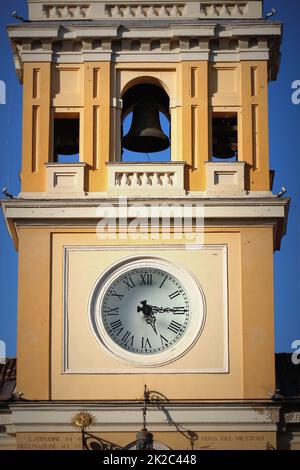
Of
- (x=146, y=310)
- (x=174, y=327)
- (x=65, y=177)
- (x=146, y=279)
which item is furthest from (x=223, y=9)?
(x=174, y=327)

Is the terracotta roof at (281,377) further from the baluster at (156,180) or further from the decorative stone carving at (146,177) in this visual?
the baluster at (156,180)

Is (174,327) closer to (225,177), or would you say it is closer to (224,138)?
(225,177)

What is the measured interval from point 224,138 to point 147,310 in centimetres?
367

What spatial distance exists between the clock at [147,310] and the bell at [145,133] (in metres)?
2.48

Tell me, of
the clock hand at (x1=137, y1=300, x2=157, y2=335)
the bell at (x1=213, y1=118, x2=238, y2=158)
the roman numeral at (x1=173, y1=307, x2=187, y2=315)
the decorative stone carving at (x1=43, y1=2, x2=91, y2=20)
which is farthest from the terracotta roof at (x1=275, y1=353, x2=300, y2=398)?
the decorative stone carving at (x1=43, y1=2, x2=91, y2=20)

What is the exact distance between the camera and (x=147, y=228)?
36.2 meters

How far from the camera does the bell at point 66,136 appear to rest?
124 ft

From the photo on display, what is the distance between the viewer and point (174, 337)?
117 ft

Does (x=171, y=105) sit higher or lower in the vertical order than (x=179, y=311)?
higher

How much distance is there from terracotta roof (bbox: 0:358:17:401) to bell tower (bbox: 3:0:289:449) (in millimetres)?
1082

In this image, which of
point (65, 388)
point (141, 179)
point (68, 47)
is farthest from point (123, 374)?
point (68, 47)

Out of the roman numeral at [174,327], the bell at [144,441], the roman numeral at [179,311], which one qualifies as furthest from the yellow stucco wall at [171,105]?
the bell at [144,441]
